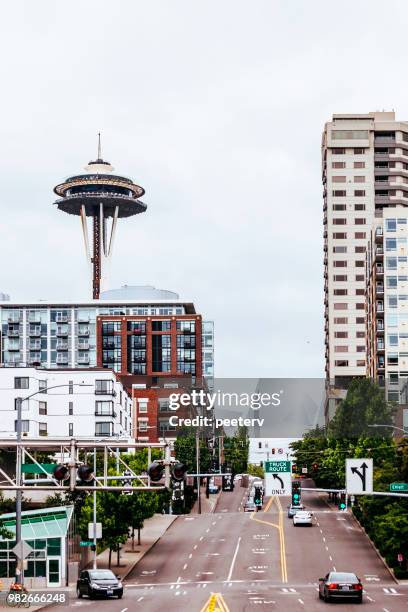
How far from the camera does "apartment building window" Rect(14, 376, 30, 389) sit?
12794 cm

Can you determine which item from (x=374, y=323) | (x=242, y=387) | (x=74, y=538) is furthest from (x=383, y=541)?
(x=374, y=323)

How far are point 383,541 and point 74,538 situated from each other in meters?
22.0

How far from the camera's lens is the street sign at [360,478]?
60750 millimetres

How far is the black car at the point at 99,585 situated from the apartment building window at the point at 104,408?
67.1m

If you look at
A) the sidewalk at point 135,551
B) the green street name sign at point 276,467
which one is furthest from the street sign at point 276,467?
the sidewalk at point 135,551

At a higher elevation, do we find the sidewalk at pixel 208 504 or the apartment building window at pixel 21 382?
the apartment building window at pixel 21 382

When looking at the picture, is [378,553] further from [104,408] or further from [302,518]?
[104,408]

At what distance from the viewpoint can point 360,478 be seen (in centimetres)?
6112

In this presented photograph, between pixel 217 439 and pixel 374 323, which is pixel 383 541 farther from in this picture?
pixel 217 439

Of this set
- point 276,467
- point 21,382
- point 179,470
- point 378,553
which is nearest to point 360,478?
point 276,467

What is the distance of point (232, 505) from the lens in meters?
162

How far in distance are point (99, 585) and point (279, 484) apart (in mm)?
12748

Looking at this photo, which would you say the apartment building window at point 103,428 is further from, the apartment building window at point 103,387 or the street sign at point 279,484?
the street sign at point 279,484

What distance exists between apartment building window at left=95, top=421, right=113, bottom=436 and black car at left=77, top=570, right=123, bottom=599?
6671 centimetres
